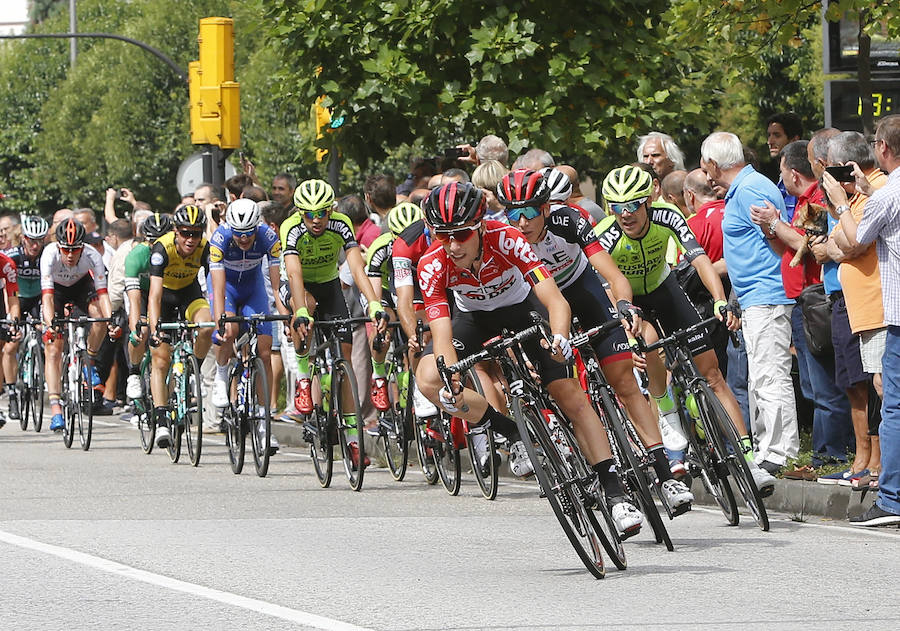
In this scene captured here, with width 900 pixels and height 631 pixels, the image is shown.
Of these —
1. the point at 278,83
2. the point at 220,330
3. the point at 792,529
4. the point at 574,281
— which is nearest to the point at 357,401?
the point at 220,330

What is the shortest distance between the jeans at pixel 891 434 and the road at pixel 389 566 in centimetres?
19

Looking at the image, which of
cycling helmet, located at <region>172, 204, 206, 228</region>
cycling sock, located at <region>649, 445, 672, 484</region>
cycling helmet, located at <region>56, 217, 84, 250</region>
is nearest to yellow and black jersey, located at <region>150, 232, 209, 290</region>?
cycling helmet, located at <region>172, 204, 206, 228</region>

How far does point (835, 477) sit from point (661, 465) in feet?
5.41

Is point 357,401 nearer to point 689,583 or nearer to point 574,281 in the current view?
point 574,281

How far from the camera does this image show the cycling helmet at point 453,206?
8359 millimetres

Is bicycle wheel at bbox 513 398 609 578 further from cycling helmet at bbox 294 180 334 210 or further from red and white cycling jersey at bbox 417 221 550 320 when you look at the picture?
cycling helmet at bbox 294 180 334 210

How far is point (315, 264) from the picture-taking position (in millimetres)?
13203

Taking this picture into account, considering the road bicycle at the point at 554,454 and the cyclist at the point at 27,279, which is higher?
the cyclist at the point at 27,279

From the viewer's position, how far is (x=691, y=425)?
9.91 meters

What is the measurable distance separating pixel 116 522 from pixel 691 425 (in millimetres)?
3352

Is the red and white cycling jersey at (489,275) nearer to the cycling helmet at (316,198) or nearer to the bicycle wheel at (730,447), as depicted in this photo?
the bicycle wheel at (730,447)

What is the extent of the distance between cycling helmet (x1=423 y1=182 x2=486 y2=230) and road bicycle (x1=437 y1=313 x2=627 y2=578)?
0.56 meters

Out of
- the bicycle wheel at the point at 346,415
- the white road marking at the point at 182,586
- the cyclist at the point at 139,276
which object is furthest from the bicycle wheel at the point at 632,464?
the cyclist at the point at 139,276

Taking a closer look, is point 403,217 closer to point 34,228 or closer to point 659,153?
point 659,153
